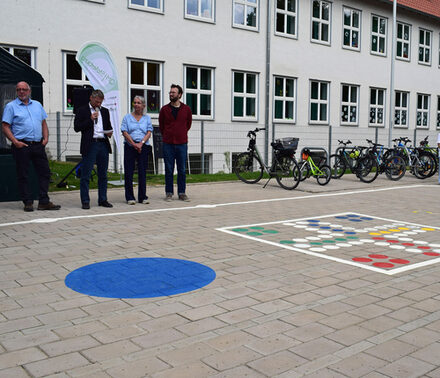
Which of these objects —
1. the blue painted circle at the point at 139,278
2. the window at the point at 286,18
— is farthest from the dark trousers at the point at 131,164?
the window at the point at 286,18

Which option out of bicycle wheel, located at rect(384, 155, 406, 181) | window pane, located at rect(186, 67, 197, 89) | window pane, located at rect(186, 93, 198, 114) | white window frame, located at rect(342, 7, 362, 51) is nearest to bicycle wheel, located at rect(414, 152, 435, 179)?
bicycle wheel, located at rect(384, 155, 406, 181)

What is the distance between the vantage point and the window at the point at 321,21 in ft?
77.8

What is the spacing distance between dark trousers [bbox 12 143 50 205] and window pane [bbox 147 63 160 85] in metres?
9.94

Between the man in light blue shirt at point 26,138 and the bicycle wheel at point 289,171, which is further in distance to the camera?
the bicycle wheel at point 289,171

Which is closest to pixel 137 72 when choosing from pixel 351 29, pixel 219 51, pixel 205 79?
pixel 205 79

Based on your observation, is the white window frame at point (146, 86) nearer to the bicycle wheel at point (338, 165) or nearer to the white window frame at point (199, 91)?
the white window frame at point (199, 91)

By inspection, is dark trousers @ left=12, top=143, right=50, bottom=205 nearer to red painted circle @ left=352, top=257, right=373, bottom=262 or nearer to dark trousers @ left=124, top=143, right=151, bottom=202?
dark trousers @ left=124, top=143, right=151, bottom=202

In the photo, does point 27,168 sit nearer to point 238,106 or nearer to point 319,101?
point 238,106

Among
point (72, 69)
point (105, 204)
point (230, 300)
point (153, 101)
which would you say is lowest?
point (230, 300)

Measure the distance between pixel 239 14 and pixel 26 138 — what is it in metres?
13.8

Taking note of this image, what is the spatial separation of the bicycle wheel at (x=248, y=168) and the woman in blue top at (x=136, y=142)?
4.18 m

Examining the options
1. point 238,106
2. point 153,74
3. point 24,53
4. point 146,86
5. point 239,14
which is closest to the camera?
point 24,53

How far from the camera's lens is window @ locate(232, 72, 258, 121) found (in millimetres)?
20891

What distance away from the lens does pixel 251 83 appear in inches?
846
